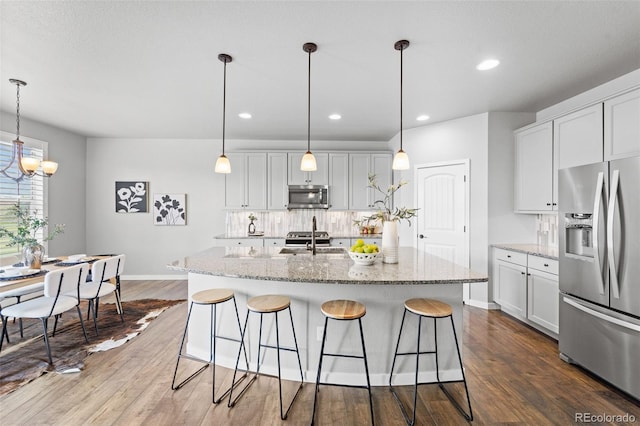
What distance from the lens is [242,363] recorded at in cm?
246

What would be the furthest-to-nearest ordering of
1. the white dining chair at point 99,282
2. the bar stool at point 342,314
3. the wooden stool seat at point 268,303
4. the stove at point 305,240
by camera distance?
the stove at point 305,240
the white dining chair at point 99,282
the wooden stool seat at point 268,303
the bar stool at point 342,314

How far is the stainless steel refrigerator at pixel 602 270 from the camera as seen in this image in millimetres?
2090

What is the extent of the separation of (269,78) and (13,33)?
77.8 inches

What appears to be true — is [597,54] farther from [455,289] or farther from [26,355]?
[26,355]

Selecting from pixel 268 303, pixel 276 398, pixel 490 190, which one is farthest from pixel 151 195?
pixel 490 190

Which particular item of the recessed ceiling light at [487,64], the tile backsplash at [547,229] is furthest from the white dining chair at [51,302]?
the tile backsplash at [547,229]

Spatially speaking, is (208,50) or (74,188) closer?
(208,50)

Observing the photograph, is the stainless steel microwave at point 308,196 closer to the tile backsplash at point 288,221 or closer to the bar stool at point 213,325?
the tile backsplash at point 288,221

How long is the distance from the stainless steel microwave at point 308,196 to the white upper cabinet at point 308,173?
0.33ft

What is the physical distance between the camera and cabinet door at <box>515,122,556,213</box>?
11.4 feet

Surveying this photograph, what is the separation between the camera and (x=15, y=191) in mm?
4141

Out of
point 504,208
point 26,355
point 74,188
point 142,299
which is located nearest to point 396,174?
point 504,208

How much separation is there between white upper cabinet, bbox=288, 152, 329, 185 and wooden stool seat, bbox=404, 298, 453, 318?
137 inches

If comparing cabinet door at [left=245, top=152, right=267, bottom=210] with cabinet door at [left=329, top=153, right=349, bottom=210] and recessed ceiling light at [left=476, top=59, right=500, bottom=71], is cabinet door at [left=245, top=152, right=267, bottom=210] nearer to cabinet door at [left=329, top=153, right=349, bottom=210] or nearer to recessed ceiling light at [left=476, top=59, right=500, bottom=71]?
cabinet door at [left=329, top=153, right=349, bottom=210]
